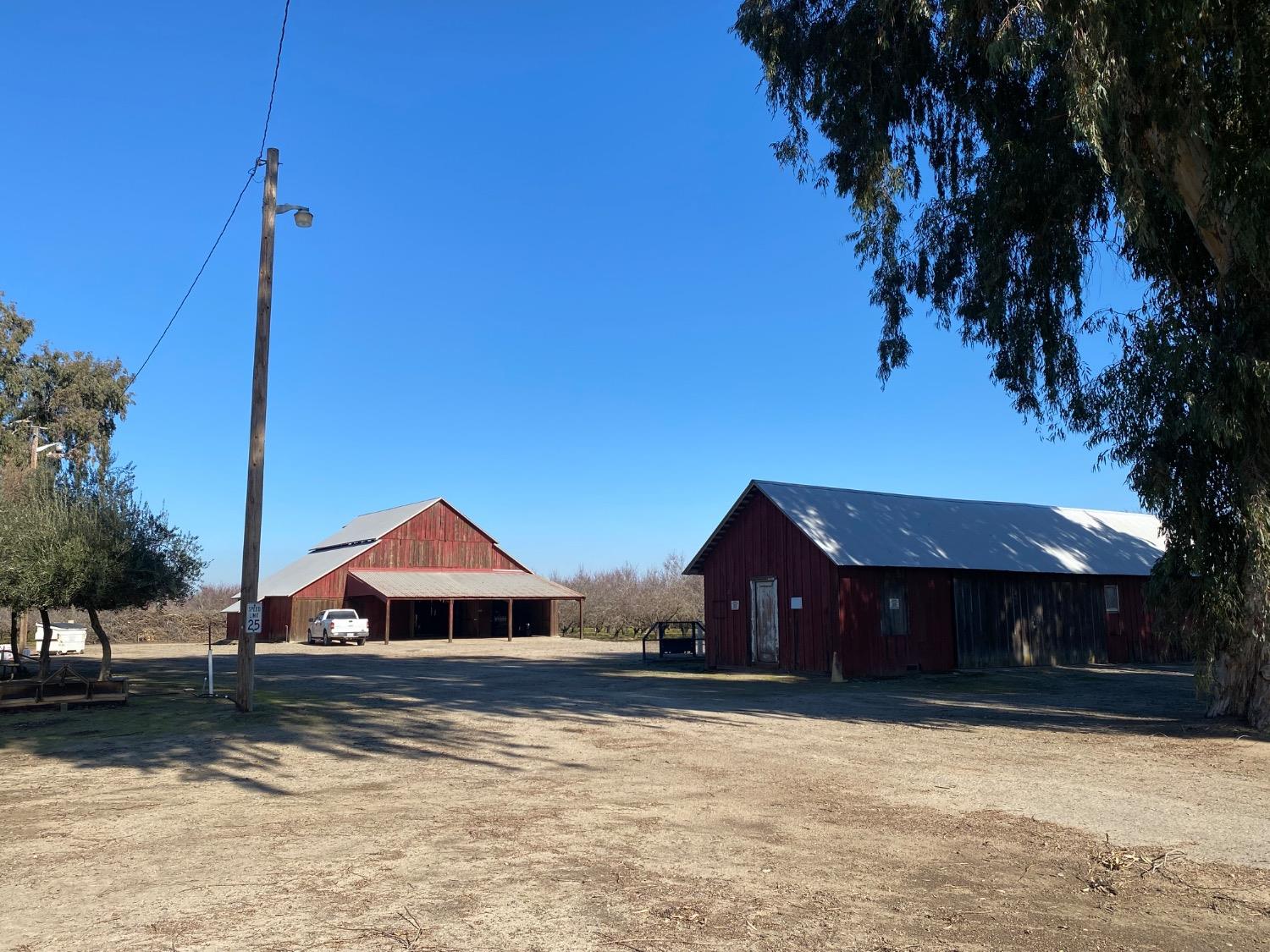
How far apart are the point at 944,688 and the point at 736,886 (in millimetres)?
17529

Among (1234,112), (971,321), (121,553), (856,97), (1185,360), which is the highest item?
(856,97)

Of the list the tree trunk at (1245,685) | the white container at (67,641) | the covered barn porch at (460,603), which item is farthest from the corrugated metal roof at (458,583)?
the tree trunk at (1245,685)

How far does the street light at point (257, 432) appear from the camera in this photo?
1600 centimetres

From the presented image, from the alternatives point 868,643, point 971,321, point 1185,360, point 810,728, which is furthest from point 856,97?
point 868,643

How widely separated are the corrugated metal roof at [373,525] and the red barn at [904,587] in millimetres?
28227

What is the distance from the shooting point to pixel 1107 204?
53.5ft

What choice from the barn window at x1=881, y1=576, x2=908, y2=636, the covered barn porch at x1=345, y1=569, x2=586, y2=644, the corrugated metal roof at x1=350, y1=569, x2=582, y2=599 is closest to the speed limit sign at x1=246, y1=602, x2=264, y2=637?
the barn window at x1=881, y1=576, x2=908, y2=636

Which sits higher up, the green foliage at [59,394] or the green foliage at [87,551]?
the green foliage at [59,394]

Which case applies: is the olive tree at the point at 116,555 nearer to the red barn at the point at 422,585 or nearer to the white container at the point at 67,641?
the white container at the point at 67,641

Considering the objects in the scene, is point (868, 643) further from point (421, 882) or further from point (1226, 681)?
point (421, 882)

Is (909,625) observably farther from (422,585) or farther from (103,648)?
(422,585)

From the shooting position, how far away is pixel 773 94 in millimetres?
17688

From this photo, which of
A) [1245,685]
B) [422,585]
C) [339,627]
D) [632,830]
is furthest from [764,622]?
[422,585]

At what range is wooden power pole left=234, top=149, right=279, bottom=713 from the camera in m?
16.0
